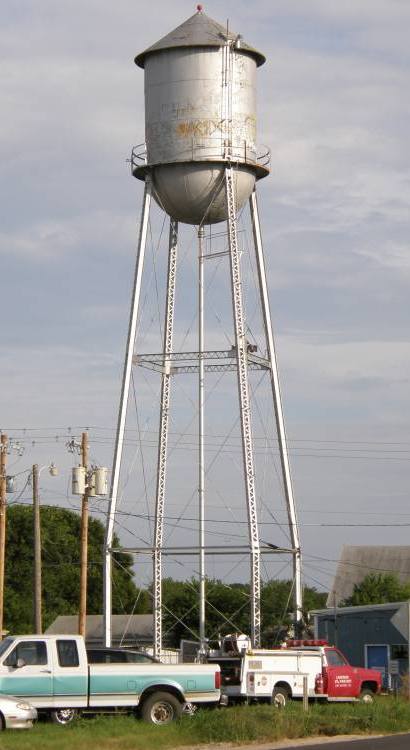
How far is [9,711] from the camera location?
25.2m

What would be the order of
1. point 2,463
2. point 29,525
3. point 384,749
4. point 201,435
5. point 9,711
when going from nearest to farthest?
1. point 384,749
2. point 9,711
3. point 201,435
4. point 2,463
5. point 29,525

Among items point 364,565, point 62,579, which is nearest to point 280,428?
point 364,565

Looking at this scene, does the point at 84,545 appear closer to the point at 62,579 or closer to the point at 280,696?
the point at 280,696

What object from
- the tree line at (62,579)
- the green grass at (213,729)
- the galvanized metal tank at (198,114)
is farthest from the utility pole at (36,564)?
the tree line at (62,579)

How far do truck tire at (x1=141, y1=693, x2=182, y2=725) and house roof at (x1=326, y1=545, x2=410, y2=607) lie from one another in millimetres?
40990

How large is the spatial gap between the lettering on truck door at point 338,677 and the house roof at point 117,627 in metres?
35.1

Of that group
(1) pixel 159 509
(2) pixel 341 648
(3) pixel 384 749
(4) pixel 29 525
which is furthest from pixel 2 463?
(4) pixel 29 525

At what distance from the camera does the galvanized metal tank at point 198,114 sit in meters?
40.9

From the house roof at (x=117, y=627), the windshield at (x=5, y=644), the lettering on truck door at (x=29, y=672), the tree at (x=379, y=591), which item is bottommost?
the lettering on truck door at (x=29, y=672)

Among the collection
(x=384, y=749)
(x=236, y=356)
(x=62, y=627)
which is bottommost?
(x=384, y=749)

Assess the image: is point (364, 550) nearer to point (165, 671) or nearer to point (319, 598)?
point (319, 598)

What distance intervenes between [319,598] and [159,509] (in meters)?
49.8

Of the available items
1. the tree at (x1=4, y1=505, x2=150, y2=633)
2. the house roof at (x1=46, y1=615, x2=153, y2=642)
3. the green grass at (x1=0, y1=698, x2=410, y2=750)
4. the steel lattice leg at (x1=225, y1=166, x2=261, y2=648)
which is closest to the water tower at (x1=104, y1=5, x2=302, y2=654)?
the steel lattice leg at (x1=225, y1=166, x2=261, y2=648)

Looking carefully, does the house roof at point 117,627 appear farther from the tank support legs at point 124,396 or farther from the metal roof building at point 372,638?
the tank support legs at point 124,396
